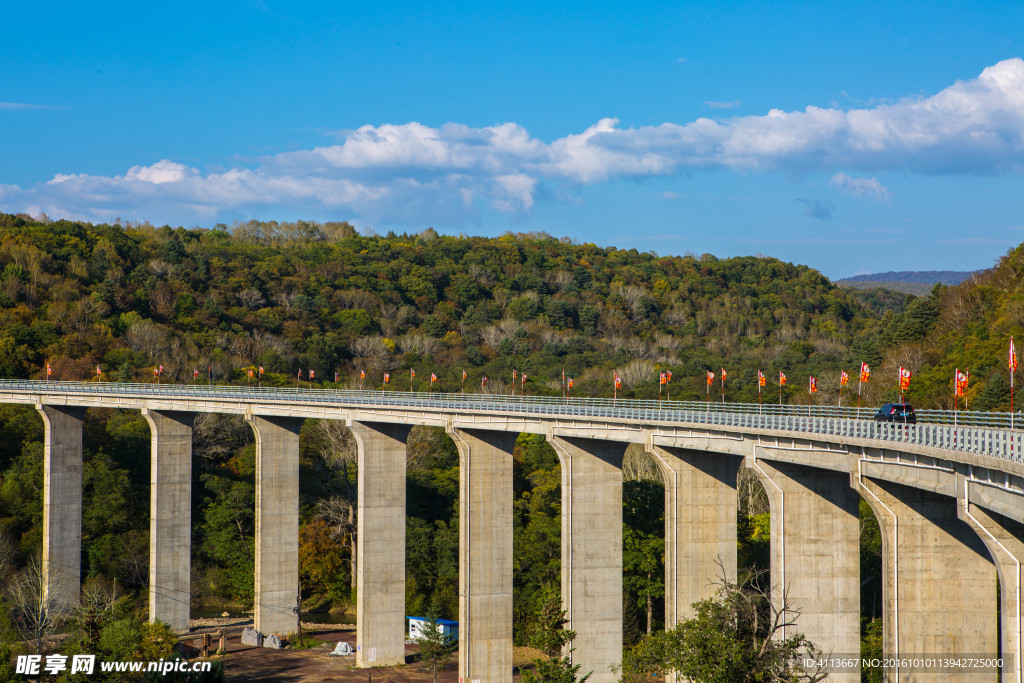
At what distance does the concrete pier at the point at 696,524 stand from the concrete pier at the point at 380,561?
17.7 m

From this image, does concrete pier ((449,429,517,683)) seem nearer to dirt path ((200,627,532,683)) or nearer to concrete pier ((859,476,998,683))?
dirt path ((200,627,532,683))

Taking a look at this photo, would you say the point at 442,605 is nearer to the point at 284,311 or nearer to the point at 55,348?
the point at 55,348

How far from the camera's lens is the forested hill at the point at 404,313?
339 ft

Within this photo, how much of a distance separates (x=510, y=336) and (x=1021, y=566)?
111685mm

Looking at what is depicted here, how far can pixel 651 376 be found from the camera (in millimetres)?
115938

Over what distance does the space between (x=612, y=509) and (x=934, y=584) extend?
63.9ft

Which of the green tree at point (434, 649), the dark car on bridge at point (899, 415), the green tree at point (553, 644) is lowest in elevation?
the green tree at point (434, 649)

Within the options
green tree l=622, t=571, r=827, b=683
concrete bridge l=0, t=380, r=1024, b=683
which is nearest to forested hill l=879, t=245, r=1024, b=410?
concrete bridge l=0, t=380, r=1024, b=683

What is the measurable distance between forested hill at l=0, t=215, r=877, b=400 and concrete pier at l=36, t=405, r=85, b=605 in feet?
74.3

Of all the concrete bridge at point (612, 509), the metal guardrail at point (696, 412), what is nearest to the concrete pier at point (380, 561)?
the concrete bridge at point (612, 509)

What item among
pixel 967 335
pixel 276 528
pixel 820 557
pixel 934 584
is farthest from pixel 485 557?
pixel 967 335

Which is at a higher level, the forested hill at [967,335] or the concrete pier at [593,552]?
the forested hill at [967,335]

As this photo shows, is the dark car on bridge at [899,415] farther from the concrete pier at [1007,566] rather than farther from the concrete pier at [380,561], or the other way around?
the concrete pier at [380,561]

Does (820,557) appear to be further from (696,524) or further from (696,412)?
(696,412)
